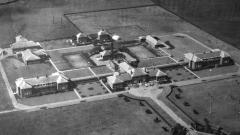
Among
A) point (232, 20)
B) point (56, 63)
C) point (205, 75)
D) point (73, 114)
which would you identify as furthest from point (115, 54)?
point (232, 20)

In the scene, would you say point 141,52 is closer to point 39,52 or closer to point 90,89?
point 90,89

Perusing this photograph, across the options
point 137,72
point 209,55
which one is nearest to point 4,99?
point 137,72

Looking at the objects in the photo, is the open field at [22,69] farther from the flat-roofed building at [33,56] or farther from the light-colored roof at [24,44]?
the light-colored roof at [24,44]

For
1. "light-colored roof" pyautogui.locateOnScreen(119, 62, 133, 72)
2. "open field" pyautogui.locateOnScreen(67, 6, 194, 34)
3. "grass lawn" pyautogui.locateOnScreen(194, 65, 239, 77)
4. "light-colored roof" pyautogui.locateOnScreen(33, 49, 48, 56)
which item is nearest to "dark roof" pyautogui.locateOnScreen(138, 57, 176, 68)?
"light-colored roof" pyautogui.locateOnScreen(119, 62, 133, 72)

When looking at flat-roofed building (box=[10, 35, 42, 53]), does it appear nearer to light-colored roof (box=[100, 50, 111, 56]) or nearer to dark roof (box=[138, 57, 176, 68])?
light-colored roof (box=[100, 50, 111, 56])

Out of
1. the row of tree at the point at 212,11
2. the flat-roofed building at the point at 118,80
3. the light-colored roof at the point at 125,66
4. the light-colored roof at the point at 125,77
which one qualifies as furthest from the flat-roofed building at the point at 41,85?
the row of tree at the point at 212,11

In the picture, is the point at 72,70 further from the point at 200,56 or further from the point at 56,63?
the point at 200,56
